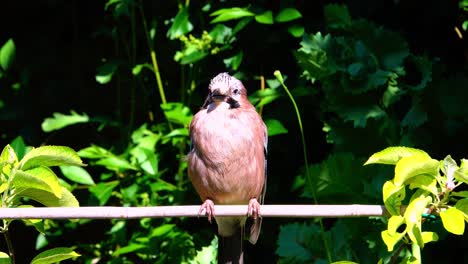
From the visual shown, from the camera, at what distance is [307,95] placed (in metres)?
4.79

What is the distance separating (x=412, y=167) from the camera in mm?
2496

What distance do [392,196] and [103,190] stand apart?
2.77m

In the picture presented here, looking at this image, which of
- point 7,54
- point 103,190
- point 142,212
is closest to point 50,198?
point 142,212

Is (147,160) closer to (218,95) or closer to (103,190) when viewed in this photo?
(103,190)

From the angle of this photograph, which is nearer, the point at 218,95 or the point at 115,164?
the point at 218,95

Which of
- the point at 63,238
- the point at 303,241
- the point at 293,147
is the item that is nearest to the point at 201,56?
the point at 293,147

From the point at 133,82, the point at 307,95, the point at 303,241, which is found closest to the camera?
the point at 303,241

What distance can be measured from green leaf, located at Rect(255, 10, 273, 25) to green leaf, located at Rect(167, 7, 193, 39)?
0.53m

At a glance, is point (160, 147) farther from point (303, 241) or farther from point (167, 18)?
point (303, 241)

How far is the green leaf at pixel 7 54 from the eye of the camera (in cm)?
562

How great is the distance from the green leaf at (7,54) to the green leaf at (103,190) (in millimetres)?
1195

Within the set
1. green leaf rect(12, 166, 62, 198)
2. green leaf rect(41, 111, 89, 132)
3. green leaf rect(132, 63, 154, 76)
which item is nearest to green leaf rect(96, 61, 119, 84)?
green leaf rect(132, 63, 154, 76)

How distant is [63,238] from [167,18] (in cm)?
163

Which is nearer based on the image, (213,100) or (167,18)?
(213,100)
